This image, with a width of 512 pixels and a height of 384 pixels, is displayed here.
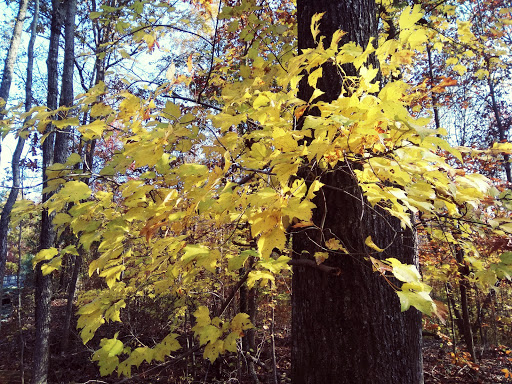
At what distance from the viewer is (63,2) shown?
Answer: 5.76 metres

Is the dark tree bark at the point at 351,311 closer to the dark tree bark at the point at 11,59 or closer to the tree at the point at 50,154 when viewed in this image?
the tree at the point at 50,154

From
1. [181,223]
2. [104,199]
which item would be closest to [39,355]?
[104,199]

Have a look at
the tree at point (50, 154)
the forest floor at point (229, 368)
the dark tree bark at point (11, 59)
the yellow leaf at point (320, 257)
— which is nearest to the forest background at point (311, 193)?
the yellow leaf at point (320, 257)

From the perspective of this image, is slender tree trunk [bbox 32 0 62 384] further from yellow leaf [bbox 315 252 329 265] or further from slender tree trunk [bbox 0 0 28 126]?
yellow leaf [bbox 315 252 329 265]

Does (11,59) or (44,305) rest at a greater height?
(11,59)

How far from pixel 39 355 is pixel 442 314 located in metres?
6.33

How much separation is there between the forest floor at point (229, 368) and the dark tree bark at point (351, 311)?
371 centimetres

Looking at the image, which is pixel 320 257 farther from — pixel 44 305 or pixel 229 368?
pixel 229 368

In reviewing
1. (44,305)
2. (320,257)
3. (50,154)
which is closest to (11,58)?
(50,154)

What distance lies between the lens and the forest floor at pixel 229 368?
5.60m

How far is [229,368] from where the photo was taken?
625 centimetres

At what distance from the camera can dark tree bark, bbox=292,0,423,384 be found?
45.3 inches

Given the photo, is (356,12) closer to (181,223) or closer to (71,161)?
(181,223)

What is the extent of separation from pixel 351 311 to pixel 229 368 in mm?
6058
